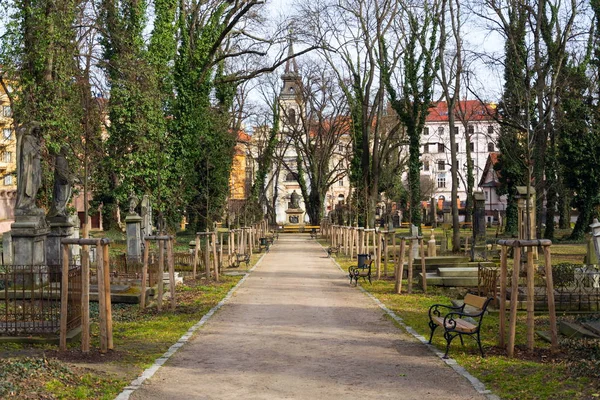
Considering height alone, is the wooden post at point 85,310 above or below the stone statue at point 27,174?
below

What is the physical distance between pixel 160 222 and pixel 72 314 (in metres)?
15.4

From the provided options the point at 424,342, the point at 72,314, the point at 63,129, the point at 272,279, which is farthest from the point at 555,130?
the point at 72,314

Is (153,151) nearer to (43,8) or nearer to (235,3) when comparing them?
(43,8)

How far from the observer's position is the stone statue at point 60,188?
21359 mm

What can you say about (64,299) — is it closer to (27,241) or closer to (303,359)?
(303,359)

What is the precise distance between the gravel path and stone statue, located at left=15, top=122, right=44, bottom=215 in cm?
555

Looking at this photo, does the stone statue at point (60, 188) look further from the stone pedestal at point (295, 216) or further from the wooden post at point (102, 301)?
the stone pedestal at point (295, 216)

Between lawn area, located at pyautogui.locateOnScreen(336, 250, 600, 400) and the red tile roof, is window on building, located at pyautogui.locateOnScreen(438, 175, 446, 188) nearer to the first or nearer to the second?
the red tile roof

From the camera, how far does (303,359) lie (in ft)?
33.8

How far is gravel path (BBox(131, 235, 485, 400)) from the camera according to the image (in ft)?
27.6

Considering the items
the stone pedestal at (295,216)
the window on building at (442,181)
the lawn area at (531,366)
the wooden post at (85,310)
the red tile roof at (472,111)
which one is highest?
the red tile roof at (472,111)

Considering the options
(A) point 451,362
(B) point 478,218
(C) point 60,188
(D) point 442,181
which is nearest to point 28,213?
(C) point 60,188

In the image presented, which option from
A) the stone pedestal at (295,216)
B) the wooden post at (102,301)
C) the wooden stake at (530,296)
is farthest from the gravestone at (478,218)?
the stone pedestal at (295,216)

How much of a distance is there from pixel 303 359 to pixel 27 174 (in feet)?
35.1
